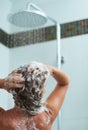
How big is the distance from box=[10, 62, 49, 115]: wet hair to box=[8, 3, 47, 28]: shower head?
72 cm

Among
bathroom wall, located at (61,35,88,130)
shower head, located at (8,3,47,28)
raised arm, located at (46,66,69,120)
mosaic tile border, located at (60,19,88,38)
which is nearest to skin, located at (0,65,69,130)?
raised arm, located at (46,66,69,120)

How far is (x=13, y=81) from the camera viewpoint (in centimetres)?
97

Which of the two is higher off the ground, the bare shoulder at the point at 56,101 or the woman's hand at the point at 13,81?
the woman's hand at the point at 13,81

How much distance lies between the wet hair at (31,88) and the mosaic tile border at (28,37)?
1290 mm

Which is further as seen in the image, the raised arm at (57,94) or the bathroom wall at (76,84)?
the bathroom wall at (76,84)

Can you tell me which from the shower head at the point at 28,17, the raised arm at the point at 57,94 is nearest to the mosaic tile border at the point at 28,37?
the shower head at the point at 28,17

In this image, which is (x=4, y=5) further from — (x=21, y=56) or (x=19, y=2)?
(x=21, y=56)

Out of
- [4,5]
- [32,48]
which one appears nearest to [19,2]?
[4,5]

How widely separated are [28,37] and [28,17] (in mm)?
674

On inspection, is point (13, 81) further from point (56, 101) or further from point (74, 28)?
point (74, 28)

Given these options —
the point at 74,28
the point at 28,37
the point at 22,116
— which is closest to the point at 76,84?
the point at 74,28

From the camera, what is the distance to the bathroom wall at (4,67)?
230 centimetres

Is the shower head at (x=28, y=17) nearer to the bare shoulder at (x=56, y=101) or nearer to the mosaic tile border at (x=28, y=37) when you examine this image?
the mosaic tile border at (x=28, y=37)

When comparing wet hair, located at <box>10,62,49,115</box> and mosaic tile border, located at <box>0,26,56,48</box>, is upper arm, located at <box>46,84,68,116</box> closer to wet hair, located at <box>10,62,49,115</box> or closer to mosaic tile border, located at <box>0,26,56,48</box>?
wet hair, located at <box>10,62,49,115</box>
